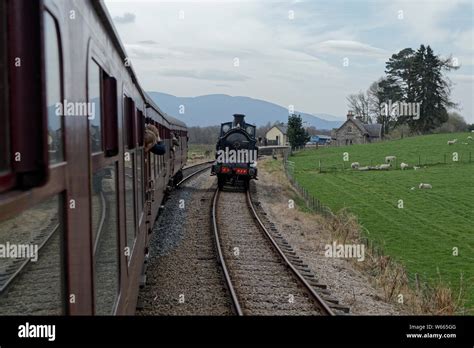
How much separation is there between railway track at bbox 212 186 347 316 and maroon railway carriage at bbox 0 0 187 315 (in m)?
4.37

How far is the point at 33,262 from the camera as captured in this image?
1.92 metres

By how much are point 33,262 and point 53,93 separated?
1.90ft

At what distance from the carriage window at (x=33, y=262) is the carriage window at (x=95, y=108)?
30.0 inches

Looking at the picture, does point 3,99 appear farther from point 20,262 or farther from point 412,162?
point 412,162

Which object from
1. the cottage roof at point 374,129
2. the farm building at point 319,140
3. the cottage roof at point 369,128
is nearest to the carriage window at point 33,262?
the cottage roof at point 369,128

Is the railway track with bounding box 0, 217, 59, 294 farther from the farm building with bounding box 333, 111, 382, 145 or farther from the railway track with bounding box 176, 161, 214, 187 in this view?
the farm building with bounding box 333, 111, 382, 145

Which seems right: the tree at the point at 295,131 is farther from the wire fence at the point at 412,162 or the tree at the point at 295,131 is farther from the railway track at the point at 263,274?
the railway track at the point at 263,274

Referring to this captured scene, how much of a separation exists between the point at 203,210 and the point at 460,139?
42.4 m

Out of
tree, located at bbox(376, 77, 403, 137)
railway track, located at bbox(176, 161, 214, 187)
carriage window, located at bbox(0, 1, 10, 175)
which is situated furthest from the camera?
tree, located at bbox(376, 77, 403, 137)

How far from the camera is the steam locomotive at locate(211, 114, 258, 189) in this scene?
22.7m

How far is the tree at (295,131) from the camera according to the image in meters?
56.1

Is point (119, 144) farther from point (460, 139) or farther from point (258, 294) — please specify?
point (460, 139)

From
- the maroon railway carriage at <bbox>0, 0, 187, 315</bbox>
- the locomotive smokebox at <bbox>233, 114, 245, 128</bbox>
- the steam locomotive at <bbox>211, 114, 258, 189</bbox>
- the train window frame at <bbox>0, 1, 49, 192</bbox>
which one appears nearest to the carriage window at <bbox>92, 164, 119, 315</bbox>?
the maroon railway carriage at <bbox>0, 0, 187, 315</bbox>
